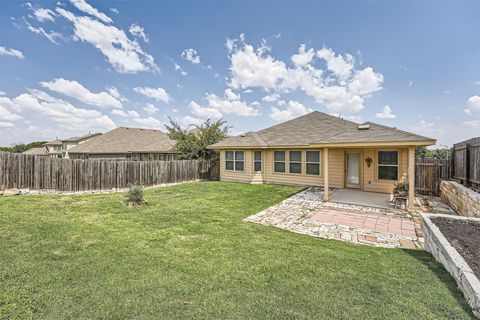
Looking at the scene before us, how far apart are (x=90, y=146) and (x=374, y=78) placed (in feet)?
84.7

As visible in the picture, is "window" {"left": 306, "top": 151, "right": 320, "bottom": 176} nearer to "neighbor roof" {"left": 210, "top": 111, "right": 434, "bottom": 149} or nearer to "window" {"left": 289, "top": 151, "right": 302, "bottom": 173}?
"window" {"left": 289, "top": 151, "right": 302, "bottom": 173}

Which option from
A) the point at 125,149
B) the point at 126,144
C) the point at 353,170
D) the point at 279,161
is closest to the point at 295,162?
the point at 279,161

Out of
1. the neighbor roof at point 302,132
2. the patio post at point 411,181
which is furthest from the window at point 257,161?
the patio post at point 411,181

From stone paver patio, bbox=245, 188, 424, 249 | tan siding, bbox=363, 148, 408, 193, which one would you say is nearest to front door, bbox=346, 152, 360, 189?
tan siding, bbox=363, 148, 408, 193

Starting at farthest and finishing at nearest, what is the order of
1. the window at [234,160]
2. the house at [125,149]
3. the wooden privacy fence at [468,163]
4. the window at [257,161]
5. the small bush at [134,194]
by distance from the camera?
the house at [125,149] < the window at [234,160] < the window at [257,161] < the small bush at [134,194] < the wooden privacy fence at [468,163]

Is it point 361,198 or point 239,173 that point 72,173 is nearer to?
point 239,173

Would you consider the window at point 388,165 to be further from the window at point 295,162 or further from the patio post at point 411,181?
the window at point 295,162

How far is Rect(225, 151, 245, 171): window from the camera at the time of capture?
45.3 ft

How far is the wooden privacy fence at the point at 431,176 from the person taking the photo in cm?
955

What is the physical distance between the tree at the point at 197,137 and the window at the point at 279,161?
6000 mm

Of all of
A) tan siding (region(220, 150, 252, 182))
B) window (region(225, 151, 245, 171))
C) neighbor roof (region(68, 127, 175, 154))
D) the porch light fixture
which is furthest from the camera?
neighbor roof (region(68, 127, 175, 154))

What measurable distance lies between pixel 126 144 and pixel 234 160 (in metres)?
13.9

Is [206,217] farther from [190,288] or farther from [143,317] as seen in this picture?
[143,317]

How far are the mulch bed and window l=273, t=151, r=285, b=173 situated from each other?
8219 millimetres
